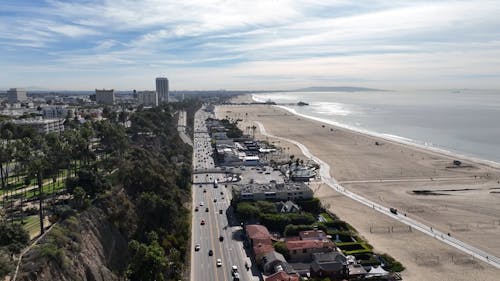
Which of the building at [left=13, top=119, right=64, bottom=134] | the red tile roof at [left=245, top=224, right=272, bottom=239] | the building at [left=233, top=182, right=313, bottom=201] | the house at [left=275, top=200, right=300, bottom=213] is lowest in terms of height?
the red tile roof at [left=245, top=224, right=272, bottom=239]

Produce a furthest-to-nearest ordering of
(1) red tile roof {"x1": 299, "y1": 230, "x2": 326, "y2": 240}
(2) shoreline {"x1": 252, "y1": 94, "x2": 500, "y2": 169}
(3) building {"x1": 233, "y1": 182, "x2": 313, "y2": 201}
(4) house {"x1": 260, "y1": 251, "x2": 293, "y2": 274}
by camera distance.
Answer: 1. (2) shoreline {"x1": 252, "y1": 94, "x2": 500, "y2": 169}
2. (3) building {"x1": 233, "y1": 182, "x2": 313, "y2": 201}
3. (1) red tile roof {"x1": 299, "y1": 230, "x2": 326, "y2": 240}
4. (4) house {"x1": 260, "y1": 251, "x2": 293, "y2": 274}

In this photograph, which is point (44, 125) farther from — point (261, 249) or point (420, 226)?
point (420, 226)

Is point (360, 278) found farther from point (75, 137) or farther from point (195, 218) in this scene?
point (75, 137)

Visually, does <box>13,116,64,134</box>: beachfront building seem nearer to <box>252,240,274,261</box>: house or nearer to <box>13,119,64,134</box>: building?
<box>13,119,64,134</box>: building

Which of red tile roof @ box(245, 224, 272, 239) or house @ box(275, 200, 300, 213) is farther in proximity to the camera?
house @ box(275, 200, 300, 213)

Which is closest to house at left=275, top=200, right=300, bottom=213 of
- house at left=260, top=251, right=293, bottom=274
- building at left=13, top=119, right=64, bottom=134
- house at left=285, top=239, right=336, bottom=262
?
house at left=285, top=239, right=336, bottom=262

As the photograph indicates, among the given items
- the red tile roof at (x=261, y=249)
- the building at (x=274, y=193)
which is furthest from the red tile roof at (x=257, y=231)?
the building at (x=274, y=193)

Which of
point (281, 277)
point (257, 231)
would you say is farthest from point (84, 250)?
point (257, 231)
